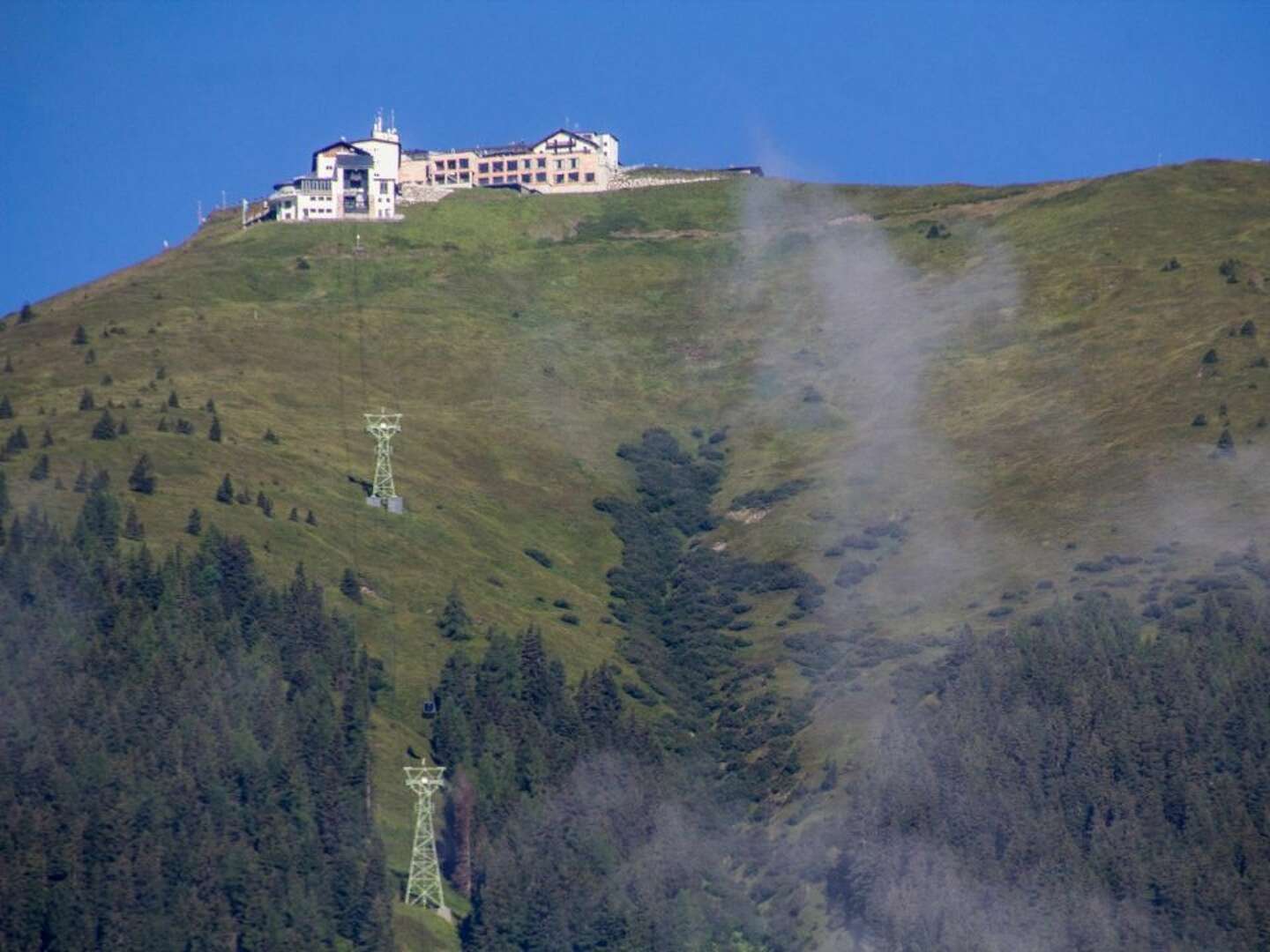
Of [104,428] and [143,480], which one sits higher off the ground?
[104,428]

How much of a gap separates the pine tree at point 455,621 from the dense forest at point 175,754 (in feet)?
30.5

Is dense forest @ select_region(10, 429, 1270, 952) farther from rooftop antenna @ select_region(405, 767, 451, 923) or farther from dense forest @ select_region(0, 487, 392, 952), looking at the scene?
rooftop antenna @ select_region(405, 767, 451, 923)

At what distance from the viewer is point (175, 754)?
13612 cm

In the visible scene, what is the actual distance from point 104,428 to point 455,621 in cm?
2813

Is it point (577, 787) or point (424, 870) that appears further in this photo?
point (577, 787)

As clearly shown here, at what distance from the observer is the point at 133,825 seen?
13075 cm

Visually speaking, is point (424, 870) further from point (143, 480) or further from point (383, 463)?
point (383, 463)

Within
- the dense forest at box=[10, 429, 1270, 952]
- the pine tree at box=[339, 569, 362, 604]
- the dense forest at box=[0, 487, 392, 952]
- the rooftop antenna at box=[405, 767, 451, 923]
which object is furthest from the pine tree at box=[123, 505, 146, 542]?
the rooftop antenna at box=[405, 767, 451, 923]

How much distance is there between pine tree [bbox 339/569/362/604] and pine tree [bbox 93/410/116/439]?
2046 centimetres

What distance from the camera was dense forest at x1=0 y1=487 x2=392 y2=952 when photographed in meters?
127

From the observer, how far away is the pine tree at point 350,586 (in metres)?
163

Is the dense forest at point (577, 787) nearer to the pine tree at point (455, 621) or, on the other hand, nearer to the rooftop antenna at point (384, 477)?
the pine tree at point (455, 621)

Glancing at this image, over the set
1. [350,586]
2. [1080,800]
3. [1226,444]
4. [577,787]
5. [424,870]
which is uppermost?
[1226,444]

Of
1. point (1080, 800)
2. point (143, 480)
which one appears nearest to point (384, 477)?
point (143, 480)
